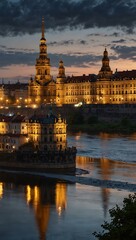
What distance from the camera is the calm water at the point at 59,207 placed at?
28.2 meters

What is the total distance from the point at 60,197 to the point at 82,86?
9557cm

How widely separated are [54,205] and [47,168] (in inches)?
562

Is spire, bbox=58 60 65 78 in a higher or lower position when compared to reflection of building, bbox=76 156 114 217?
higher

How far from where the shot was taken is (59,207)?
33.7 metres

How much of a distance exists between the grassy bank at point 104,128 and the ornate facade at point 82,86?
62.6ft

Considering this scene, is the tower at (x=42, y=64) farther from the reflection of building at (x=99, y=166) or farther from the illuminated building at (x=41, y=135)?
the illuminated building at (x=41, y=135)

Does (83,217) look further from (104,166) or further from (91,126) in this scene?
(91,126)

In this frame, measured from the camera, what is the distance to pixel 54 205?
3428 cm

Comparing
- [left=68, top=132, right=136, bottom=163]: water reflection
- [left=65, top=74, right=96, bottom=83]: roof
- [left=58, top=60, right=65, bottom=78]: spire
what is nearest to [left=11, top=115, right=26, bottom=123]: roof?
[left=68, top=132, right=136, bottom=163]: water reflection

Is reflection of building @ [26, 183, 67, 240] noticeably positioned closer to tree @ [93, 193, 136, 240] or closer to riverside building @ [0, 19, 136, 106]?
tree @ [93, 193, 136, 240]

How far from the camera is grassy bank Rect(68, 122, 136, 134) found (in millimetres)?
94637

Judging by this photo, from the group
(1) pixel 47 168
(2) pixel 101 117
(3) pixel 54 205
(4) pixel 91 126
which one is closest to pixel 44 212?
(3) pixel 54 205

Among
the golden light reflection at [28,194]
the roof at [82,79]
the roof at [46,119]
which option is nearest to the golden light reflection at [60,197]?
the golden light reflection at [28,194]

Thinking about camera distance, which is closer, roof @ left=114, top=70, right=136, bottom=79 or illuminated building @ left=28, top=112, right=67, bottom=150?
illuminated building @ left=28, top=112, right=67, bottom=150
